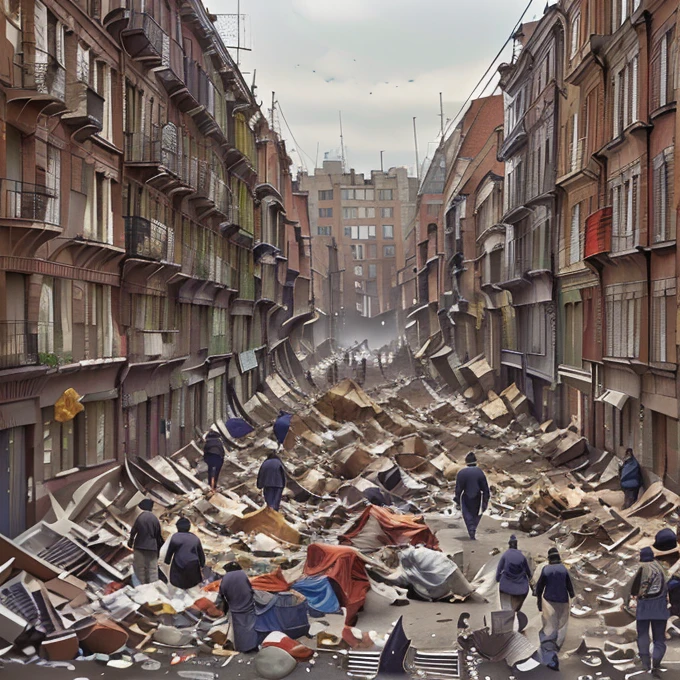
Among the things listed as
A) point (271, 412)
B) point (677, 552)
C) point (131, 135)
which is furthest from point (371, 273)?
point (677, 552)

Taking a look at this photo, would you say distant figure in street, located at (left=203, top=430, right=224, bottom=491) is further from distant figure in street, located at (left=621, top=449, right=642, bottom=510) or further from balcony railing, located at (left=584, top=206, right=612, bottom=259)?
balcony railing, located at (left=584, top=206, right=612, bottom=259)

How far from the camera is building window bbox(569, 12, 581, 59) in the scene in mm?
27609

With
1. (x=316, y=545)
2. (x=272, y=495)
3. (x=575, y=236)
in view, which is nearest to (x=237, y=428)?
(x=575, y=236)

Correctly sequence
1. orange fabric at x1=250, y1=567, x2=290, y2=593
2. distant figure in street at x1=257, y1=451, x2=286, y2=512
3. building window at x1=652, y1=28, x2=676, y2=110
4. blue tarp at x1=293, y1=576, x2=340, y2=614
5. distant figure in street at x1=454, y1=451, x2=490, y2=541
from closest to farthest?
1. orange fabric at x1=250, y1=567, x2=290, y2=593
2. blue tarp at x1=293, y1=576, x2=340, y2=614
3. distant figure in street at x1=454, y1=451, x2=490, y2=541
4. building window at x1=652, y1=28, x2=676, y2=110
5. distant figure in street at x1=257, y1=451, x2=286, y2=512

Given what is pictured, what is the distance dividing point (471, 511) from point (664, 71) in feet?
31.2

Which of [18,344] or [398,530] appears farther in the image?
[398,530]

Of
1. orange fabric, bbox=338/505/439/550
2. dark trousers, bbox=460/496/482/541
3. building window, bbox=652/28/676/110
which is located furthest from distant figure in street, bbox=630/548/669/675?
building window, bbox=652/28/676/110

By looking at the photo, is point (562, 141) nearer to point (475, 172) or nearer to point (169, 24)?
point (169, 24)

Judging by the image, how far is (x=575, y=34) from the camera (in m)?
28.2

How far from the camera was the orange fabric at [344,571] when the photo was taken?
1366 cm

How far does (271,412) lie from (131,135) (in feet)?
65.7

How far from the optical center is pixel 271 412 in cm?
4062

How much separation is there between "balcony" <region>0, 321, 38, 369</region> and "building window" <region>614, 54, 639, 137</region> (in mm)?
13618

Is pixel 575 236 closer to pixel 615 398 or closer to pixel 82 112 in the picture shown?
pixel 615 398
